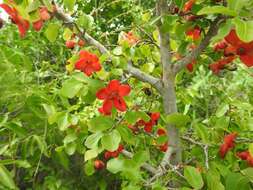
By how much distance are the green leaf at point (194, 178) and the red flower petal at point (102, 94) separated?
9.3 inches

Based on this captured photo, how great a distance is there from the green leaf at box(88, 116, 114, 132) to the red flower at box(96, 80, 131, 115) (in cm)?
3

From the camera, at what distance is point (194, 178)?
3.31ft

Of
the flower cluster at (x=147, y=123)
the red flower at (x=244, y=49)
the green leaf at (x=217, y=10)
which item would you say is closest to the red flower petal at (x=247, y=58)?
the red flower at (x=244, y=49)

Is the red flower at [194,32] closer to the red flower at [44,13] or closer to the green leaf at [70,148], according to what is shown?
the red flower at [44,13]

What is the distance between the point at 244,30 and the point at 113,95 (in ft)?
1.18

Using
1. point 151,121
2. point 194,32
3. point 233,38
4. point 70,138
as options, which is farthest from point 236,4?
point 70,138

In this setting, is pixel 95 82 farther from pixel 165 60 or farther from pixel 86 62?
pixel 165 60

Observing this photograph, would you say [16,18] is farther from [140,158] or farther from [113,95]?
[140,158]

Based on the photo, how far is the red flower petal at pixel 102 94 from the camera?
A: 1.05 meters

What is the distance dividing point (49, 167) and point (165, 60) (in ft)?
3.18

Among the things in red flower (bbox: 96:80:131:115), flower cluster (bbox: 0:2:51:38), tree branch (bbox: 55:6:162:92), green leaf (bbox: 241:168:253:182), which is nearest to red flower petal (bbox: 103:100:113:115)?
red flower (bbox: 96:80:131:115)

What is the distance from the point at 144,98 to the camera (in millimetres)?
1504

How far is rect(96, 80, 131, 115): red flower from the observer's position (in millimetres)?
1053

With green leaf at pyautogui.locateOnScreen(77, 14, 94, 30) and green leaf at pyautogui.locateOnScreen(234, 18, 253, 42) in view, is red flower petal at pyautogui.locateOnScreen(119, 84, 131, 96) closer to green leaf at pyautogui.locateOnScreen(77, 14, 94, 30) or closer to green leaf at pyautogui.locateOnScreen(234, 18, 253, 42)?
green leaf at pyautogui.locateOnScreen(77, 14, 94, 30)
